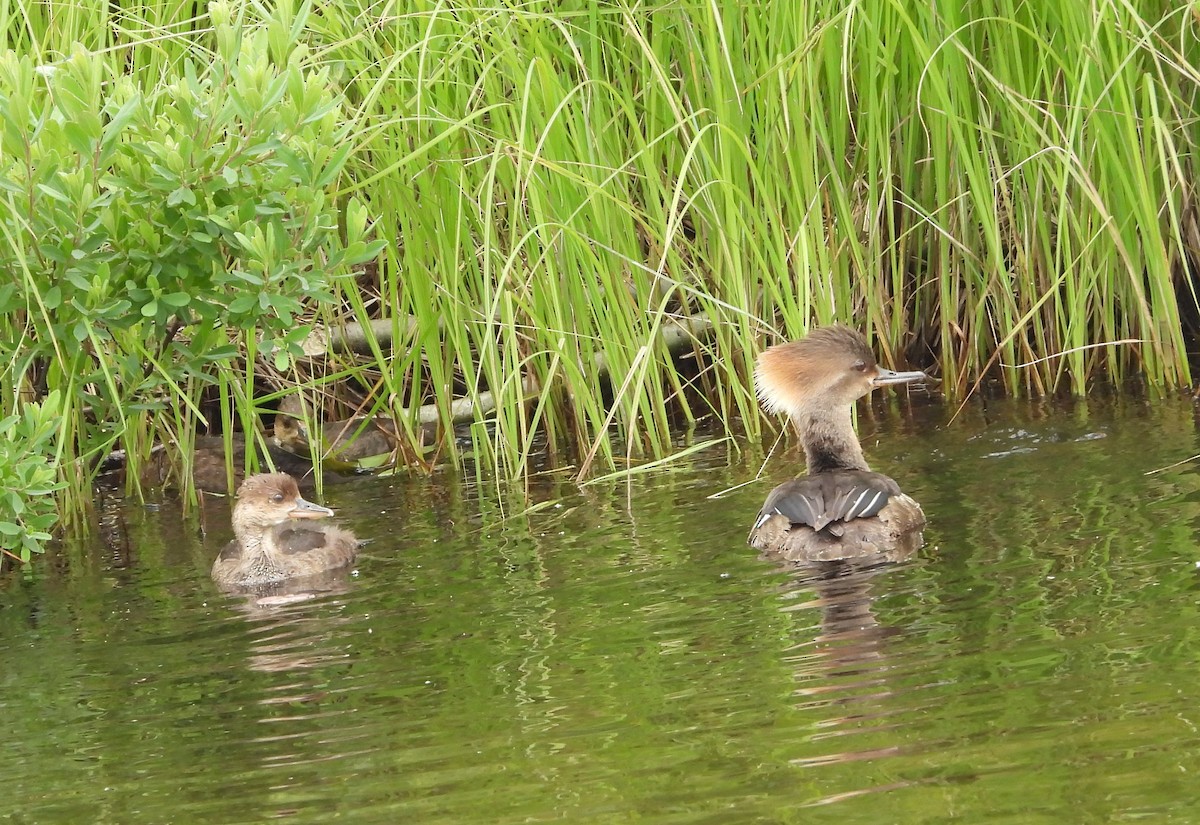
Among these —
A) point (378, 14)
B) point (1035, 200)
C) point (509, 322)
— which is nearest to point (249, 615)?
point (509, 322)

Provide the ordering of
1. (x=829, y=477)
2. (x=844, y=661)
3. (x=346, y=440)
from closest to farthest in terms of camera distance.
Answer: (x=844, y=661), (x=829, y=477), (x=346, y=440)

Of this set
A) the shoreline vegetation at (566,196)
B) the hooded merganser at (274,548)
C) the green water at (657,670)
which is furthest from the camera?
the hooded merganser at (274,548)

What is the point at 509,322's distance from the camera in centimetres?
735

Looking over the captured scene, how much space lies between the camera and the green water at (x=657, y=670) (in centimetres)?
367

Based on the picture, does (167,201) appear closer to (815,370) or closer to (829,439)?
(815,370)

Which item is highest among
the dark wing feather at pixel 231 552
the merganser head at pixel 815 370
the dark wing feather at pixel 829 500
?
the merganser head at pixel 815 370

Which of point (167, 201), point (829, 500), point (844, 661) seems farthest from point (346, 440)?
point (844, 661)

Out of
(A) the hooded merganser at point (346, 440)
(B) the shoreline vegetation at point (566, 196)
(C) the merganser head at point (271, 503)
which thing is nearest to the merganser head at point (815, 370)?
(B) the shoreline vegetation at point (566, 196)

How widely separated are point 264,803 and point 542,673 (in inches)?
44.3

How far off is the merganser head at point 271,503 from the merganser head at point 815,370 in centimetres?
211

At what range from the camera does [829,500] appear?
641 cm

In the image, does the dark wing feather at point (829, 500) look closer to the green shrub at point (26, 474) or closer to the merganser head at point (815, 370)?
the merganser head at point (815, 370)

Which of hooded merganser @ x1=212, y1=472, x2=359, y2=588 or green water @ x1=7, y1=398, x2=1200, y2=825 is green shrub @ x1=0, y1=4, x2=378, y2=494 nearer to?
hooded merganser @ x1=212, y1=472, x2=359, y2=588

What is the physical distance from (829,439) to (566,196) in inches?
60.9
